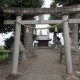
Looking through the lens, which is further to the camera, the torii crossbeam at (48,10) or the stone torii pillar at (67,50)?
the torii crossbeam at (48,10)

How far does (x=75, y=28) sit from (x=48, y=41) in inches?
1378

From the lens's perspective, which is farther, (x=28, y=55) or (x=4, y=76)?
(x=28, y=55)

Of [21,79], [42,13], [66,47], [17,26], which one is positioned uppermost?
[42,13]

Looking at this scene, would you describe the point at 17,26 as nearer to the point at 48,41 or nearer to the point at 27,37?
the point at 27,37

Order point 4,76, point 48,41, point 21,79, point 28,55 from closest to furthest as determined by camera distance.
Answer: point 21,79 → point 4,76 → point 28,55 → point 48,41

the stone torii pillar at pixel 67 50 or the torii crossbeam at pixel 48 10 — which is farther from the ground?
the torii crossbeam at pixel 48 10

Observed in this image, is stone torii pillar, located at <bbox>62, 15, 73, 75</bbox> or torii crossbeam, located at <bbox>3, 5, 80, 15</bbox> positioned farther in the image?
torii crossbeam, located at <bbox>3, 5, 80, 15</bbox>

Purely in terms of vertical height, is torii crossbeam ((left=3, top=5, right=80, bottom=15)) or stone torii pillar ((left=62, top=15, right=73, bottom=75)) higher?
torii crossbeam ((left=3, top=5, right=80, bottom=15))

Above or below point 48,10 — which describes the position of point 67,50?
below

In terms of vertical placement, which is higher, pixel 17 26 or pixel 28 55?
pixel 17 26

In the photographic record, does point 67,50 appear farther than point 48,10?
No

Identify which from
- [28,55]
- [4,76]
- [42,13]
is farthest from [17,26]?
[28,55]

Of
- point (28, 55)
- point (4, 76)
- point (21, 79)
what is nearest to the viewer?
point (21, 79)

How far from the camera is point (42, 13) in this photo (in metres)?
11.7
